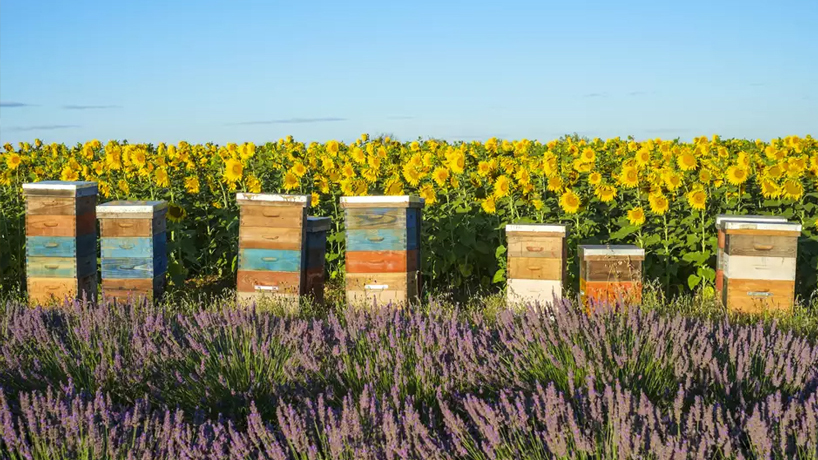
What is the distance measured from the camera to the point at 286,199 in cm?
734

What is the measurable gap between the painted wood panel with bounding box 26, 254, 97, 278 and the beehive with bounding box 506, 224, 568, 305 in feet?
12.9

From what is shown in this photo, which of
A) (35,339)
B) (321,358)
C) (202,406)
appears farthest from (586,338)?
(35,339)

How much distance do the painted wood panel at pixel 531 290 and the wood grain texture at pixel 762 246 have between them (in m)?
1.53

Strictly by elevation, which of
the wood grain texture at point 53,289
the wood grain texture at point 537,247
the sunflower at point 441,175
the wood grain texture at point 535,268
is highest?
the sunflower at point 441,175

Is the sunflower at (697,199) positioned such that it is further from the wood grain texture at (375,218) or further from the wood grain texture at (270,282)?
the wood grain texture at (270,282)

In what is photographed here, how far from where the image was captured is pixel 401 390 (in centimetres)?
433

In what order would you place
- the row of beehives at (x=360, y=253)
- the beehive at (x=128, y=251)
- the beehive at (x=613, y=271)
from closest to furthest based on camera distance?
the beehive at (x=613, y=271)
the row of beehives at (x=360, y=253)
the beehive at (x=128, y=251)

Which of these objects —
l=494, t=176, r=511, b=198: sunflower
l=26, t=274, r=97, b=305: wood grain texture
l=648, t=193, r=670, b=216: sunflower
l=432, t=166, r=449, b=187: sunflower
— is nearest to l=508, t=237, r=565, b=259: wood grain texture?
l=494, t=176, r=511, b=198: sunflower

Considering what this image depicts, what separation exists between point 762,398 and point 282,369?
8.30ft

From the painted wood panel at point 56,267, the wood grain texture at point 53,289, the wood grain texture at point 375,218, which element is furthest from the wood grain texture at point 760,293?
the painted wood panel at point 56,267

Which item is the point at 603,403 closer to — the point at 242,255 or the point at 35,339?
the point at 35,339

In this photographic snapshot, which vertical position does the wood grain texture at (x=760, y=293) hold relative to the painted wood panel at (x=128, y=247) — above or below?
below

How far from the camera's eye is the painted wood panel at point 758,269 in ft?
23.7

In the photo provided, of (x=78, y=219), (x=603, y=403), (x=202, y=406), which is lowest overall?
(x=202, y=406)
